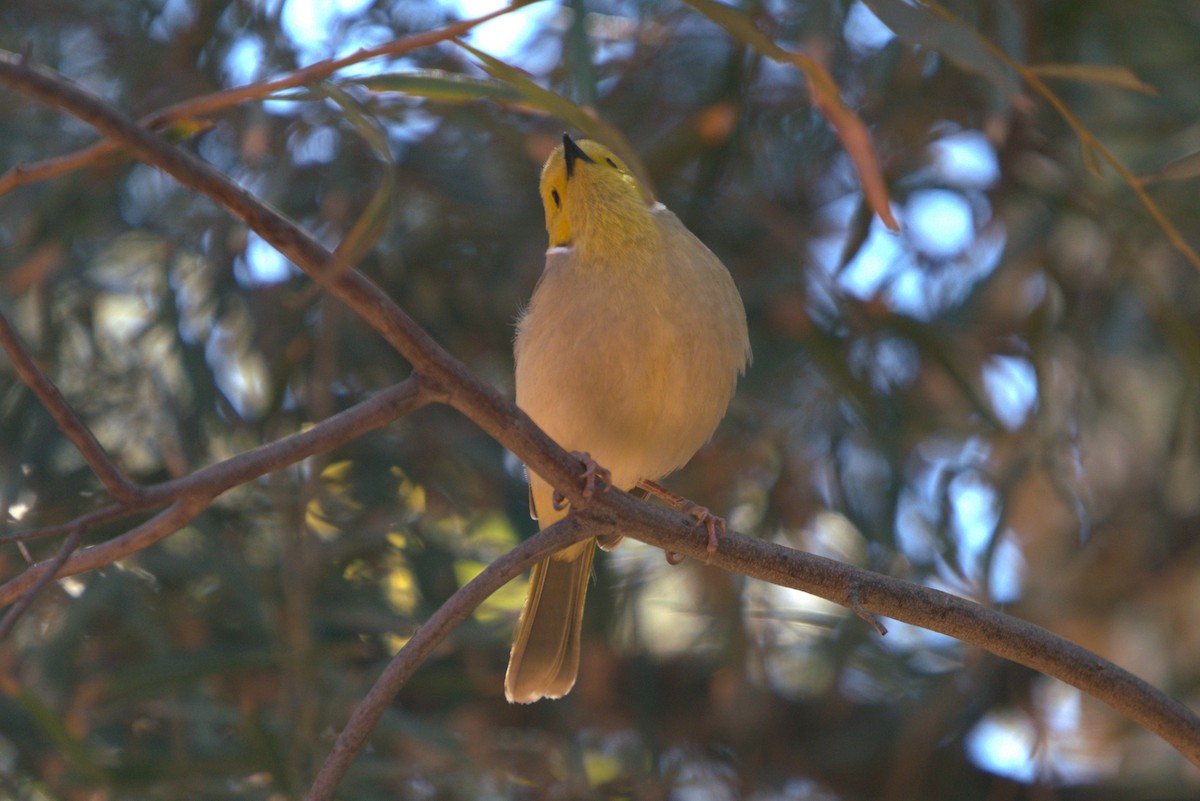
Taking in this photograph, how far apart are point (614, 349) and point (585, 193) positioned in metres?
0.30

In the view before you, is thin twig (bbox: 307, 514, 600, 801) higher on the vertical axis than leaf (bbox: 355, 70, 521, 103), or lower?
lower

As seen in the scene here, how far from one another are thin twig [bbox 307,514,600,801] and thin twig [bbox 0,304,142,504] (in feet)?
0.83

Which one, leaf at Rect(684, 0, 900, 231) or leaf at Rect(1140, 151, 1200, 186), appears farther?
leaf at Rect(1140, 151, 1200, 186)

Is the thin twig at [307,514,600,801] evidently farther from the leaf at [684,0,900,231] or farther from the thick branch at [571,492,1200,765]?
the leaf at [684,0,900,231]

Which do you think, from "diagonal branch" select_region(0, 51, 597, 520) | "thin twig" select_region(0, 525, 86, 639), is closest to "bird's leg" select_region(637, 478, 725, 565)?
"diagonal branch" select_region(0, 51, 597, 520)

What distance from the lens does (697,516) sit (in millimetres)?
1572

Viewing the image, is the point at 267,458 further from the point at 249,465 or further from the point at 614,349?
the point at 614,349

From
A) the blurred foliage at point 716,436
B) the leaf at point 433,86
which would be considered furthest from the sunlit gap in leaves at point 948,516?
the leaf at point 433,86

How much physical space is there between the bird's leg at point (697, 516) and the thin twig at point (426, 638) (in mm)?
99

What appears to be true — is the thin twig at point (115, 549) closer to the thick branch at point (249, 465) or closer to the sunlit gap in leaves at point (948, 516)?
the thick branch at point (249, 465)

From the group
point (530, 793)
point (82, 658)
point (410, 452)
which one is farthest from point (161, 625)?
point (530, 793)

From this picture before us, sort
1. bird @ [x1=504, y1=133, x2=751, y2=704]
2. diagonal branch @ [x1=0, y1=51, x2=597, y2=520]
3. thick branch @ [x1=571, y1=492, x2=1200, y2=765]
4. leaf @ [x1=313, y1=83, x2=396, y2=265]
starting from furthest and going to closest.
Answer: bird @ [x1=504, y1=133, x2=751, y2=704]
thick branch @ [x1=571, y1=492, x2=1200, y2=765]
leaf @ [x1=313, y1=83, x2=396, y2=265]
diagonal branch @ [x1=0, y1=51, x2=597, y2=520]

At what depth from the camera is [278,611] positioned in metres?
2.39

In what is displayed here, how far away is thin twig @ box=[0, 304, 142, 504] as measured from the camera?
0.90m
